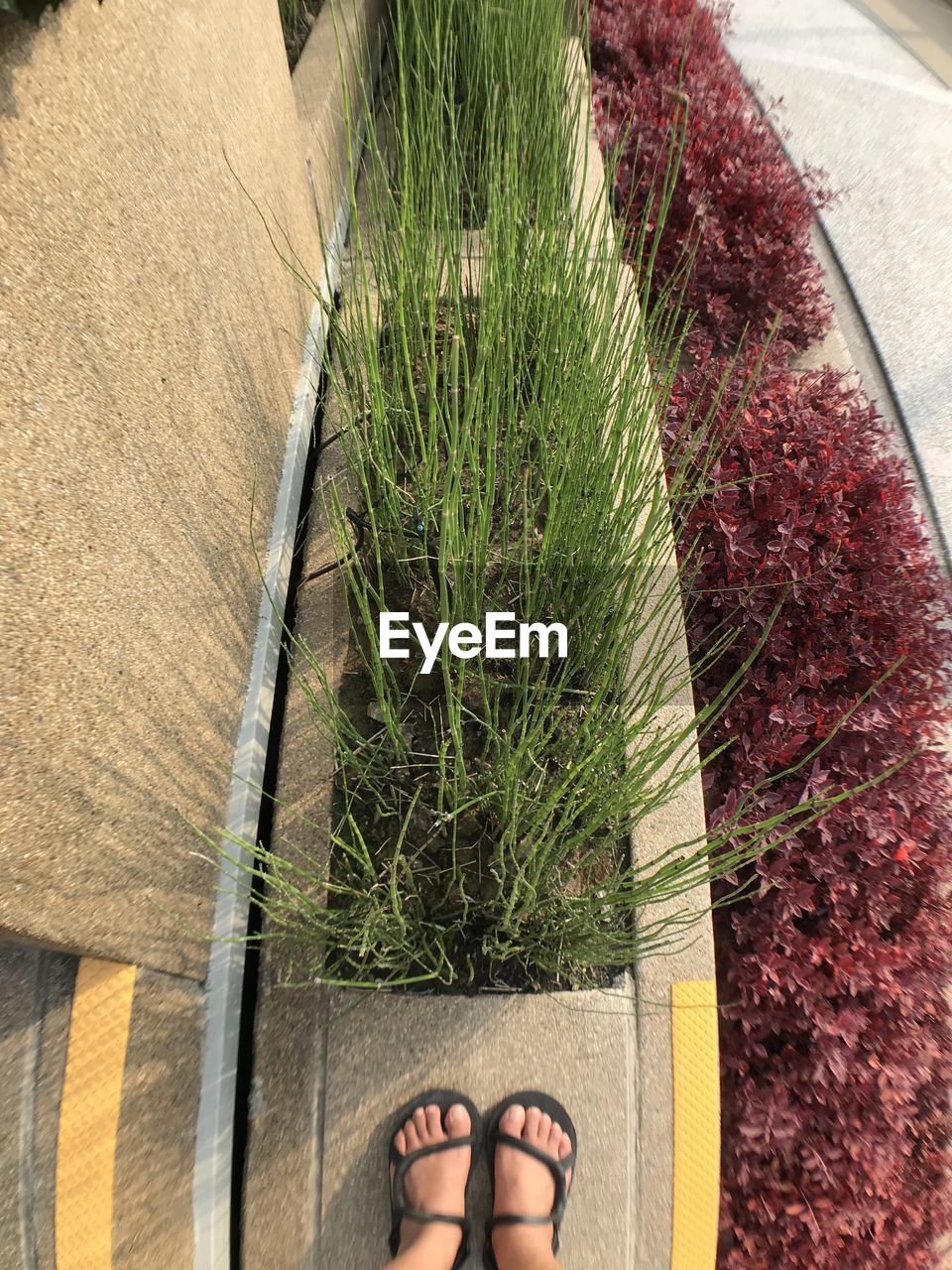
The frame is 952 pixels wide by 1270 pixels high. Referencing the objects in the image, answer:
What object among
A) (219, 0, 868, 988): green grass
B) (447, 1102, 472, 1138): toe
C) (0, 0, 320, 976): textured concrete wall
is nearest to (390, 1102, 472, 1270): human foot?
(447, 1102, 472, 1138): toe

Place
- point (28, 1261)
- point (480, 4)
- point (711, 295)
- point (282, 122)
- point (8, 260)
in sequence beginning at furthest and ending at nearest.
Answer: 1. point (711, 295)
2. point (480, 4)
3. point (282, 122)
4. point (28, 1261)
5. point (8, 260)

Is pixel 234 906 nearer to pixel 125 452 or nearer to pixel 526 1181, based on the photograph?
pixel 526 1181

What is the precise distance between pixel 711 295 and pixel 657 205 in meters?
0.47

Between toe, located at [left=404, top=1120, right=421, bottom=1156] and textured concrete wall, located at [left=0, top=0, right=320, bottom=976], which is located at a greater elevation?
textured concrete wall, located at [left=0, top=0, right=320, bottom=976]

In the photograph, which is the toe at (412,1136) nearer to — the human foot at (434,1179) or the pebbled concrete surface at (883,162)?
the human foot at (434,1179)

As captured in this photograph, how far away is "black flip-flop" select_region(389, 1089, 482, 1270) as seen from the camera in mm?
1214

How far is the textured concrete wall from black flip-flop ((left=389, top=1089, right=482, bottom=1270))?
0.44 meters

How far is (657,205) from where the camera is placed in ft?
8.86

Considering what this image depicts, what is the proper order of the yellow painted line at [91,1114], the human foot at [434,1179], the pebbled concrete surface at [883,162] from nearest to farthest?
1. the yellow painted line at [91,1114]
2. the human foot at [434,1179]
3. the pebbled concrete surface at [883,162]

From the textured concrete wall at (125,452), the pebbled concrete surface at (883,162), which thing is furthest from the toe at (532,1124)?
the pebbled concrete surface at (883,162)

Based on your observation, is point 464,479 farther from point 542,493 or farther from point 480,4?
point 480,4

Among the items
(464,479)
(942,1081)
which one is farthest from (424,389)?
(942,1081)

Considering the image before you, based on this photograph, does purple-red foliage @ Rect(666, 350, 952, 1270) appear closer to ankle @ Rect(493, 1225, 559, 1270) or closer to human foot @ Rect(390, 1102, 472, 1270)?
ankle @ Rect(493, 1225, 559, 1270)

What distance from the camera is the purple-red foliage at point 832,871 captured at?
4.63ft
